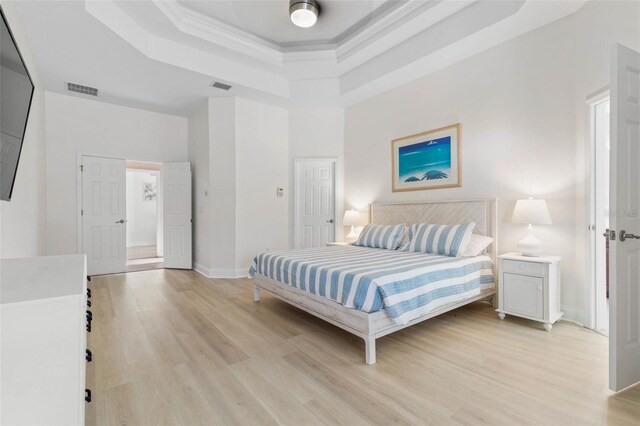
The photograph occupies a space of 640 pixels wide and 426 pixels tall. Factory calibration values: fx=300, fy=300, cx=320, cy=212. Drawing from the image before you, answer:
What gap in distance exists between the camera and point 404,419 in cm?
159

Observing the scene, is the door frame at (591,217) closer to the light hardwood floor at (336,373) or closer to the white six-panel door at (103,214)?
the light hardwood floor at (336,373)

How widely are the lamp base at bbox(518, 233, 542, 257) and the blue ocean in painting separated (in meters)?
1.30

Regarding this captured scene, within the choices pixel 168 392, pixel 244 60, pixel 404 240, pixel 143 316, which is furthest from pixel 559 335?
pixel 244 60

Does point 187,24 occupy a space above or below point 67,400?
above

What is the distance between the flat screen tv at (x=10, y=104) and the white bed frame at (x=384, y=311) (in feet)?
7.37

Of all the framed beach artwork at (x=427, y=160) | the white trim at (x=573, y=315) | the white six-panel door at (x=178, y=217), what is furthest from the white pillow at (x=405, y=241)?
the white six-panel door at (x=178, y=217)

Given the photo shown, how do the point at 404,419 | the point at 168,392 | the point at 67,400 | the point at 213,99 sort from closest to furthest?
the point at 67,400 < the point at 404,419 < the point at 168,392 < the point at 213,99

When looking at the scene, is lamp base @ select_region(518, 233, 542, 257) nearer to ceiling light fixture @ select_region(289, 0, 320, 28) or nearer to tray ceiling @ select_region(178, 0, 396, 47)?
tray ceiling @ select_region(178, 0, 396, 47)

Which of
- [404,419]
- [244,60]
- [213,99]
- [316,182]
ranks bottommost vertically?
[404,419]

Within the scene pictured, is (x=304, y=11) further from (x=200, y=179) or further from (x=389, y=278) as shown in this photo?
(x=200, y=179)

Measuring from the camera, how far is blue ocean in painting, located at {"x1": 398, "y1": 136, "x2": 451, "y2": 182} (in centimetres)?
400

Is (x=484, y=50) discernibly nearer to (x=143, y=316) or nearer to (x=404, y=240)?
(x=404, y=240)

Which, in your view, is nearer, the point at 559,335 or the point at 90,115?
the point at 559,335

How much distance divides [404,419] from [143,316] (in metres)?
2.77
